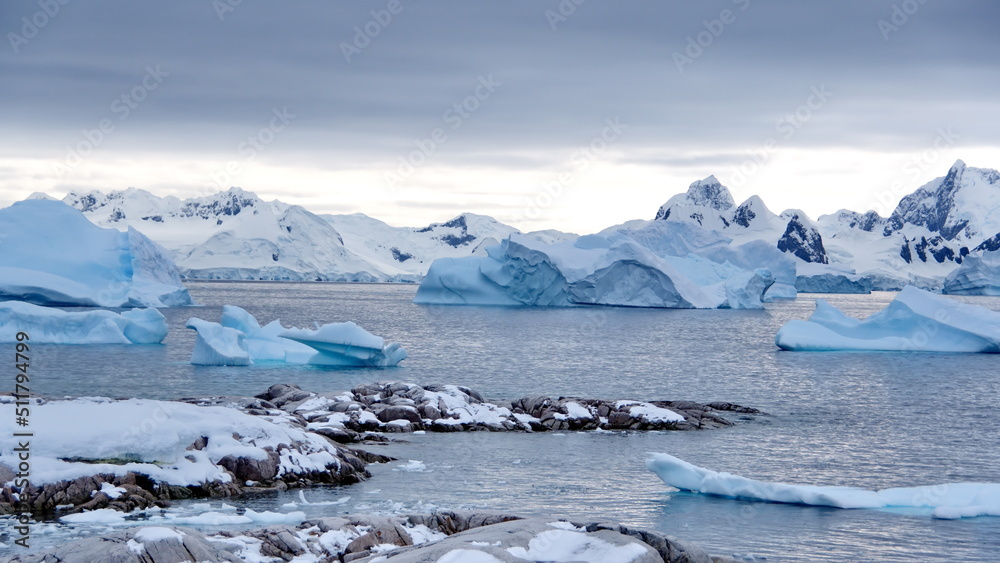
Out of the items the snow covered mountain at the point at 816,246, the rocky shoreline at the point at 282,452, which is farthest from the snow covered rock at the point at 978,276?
the rocky shoreline at the point at 282,452

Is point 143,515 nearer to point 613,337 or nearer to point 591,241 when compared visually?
point 613,337

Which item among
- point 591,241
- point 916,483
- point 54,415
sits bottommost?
point 916,483

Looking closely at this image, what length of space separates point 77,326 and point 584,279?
115ft

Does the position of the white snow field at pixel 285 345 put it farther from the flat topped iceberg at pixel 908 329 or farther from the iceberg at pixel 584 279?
the iceberg at pixel 584 279

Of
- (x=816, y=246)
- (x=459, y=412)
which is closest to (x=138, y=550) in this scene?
(x=459, y=412)

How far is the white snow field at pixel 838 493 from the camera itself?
43.8 feet

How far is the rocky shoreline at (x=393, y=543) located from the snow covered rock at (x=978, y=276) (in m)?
118

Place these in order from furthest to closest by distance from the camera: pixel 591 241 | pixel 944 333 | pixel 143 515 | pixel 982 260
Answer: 1. pixel 982 260
2. pixel 591 241
3. pixel 944 333
4. pixel 143 515

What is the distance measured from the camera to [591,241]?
68.4m

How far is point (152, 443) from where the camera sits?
1282 centimetres

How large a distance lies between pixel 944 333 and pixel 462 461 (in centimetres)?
3245

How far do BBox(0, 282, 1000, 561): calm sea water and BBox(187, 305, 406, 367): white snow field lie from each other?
0.75 metres

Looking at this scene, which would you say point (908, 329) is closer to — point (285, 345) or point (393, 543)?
point (285, 345)

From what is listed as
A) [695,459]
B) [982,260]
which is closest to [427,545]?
[695,459]
